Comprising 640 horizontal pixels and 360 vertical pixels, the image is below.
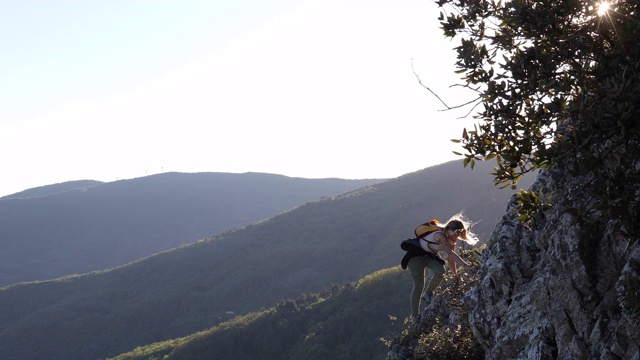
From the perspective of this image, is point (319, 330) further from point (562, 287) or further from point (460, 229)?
point (562, 287)

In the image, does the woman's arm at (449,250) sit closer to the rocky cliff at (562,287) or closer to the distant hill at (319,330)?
the rocky cliff at (562,287)

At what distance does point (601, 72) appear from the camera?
509cm

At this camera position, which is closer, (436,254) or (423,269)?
(436,254)

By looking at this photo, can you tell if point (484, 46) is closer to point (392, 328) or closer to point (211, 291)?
point (392, 328)

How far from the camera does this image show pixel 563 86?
201 inches

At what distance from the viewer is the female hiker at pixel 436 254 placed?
1037 centimetres

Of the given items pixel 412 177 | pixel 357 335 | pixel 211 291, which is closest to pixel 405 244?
pixel 357 335

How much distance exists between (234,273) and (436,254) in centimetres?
7767

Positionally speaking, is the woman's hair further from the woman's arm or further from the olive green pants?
the olive green pants

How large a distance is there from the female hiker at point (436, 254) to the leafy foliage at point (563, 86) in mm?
4308

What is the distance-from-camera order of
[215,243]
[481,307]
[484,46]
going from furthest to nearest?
[215,243] < [481,307] < [484,46]


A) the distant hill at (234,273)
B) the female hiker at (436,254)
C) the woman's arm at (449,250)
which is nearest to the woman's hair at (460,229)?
the female hiker at (436,254)

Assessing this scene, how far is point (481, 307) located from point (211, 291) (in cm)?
7750

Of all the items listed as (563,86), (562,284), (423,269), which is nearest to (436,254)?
(423,269)
